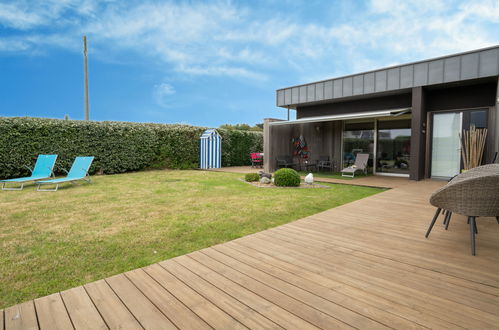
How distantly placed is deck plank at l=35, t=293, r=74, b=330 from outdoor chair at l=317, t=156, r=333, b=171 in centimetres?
992

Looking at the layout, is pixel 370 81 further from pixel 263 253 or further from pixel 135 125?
pixel 135 125

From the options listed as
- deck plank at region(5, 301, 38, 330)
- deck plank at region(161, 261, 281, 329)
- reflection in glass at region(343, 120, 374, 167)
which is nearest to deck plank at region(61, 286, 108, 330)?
deck plank at region(5, 301, 38, 330)

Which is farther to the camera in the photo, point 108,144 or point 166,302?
point 108,144

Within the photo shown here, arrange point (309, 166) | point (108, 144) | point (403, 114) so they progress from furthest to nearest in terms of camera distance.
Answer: point (309, 166)
point (108, 144)
point (403, 114)

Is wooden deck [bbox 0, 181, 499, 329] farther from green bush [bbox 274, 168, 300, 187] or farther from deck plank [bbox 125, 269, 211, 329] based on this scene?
green bush [bbox 274, 168, 300, 187]

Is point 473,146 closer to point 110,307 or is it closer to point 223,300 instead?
point 223,300

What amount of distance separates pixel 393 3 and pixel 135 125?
11180 mm

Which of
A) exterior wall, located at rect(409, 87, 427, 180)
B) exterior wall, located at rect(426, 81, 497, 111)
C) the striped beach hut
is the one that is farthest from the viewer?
the striped beach hut

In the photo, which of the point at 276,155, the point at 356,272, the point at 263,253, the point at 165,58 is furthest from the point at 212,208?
the point at 165,58

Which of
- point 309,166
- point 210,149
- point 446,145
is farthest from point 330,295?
point 210,149

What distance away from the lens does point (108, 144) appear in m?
10.4

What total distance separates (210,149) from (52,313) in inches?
435

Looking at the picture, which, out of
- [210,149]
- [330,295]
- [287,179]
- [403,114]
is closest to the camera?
[330,295]

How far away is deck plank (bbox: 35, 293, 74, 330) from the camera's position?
151 cm
